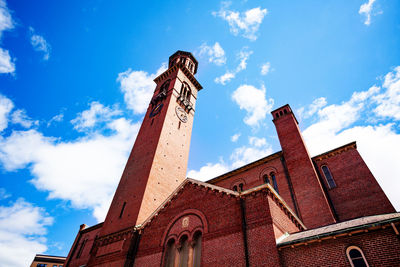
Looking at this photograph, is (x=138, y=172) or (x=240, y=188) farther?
(x=240, y=188)

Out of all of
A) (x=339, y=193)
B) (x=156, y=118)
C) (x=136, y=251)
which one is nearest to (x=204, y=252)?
(x=136, y=251)

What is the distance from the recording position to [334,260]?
8.77 metres

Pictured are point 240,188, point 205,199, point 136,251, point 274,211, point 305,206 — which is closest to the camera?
point 274,211

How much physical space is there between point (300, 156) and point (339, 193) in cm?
424

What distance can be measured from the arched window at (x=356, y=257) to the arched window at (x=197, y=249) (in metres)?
7.49

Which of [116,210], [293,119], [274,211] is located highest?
[293,119]

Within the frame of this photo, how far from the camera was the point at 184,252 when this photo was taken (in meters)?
13.5

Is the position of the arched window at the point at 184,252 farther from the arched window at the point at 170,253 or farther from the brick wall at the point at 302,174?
the brick wall at the point at 302,174

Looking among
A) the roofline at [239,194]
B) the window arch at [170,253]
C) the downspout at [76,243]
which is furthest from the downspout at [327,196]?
the downspout at [76,243]

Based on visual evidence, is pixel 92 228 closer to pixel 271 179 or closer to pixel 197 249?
pixel 197 249

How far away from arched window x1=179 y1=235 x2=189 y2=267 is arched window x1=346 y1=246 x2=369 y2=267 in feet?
27.2

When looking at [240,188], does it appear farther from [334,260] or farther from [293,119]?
[334,260]

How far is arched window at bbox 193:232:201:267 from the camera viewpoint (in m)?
12.6

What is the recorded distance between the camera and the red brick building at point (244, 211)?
30.6ft
